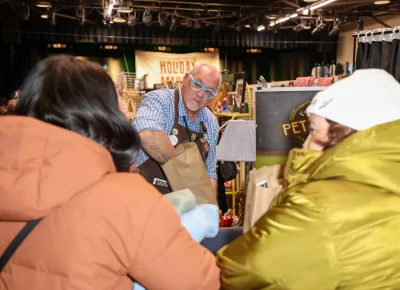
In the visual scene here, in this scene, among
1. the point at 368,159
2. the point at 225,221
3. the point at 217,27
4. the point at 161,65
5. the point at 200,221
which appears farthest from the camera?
the point at 161,65

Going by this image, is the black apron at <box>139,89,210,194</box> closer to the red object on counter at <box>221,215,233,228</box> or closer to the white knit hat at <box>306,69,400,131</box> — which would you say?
the red object on counter at <box>221,215,233,228</box>

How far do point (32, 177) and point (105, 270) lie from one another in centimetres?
27

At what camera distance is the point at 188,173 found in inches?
93.2

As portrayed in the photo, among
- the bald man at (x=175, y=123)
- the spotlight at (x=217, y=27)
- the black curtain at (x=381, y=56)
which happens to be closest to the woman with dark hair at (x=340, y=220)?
the bald man at (x=175, y=123)

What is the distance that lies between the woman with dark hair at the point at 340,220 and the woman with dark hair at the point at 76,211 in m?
0.17

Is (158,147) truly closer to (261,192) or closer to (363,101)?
(261,192)

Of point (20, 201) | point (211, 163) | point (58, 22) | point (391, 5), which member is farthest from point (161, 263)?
point (58, 22)

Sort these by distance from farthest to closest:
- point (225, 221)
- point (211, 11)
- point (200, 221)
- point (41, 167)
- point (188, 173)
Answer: point (211, 11) < point (225, 221) < point (188, 173) < point (200, 221) < point (41, 167)

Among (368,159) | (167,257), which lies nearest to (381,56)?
(368,159)

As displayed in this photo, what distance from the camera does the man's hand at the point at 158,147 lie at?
2424mm

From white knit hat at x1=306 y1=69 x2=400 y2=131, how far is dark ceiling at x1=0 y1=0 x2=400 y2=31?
9.96 metres

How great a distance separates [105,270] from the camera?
1054 mm

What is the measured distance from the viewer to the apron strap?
104cm

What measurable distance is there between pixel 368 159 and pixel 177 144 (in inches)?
64.7
